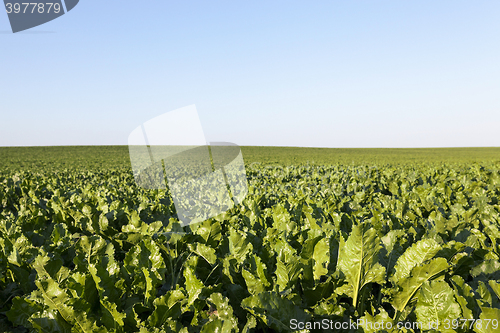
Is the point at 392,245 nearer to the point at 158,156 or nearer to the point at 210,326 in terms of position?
the point at 210,326

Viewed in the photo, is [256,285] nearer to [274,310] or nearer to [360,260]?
[274,310]

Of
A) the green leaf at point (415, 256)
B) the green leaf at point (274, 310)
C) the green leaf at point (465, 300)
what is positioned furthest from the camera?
the green leaf at point (415, 256)

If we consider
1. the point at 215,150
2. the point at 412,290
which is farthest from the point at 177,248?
the point at 215,150

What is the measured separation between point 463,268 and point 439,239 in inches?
20.6

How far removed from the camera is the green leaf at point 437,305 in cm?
127

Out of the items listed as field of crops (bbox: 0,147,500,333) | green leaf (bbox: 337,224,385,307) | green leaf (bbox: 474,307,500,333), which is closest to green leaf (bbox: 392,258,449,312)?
field of crops (bbox: 0,147,500,333)

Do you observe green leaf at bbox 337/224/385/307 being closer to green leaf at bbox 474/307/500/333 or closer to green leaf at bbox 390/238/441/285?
green leaf at bbox 390/238/441/285

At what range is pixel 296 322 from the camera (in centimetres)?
138

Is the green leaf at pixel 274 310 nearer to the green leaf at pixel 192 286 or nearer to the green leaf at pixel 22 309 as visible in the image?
the green leaf at pixel 192 286

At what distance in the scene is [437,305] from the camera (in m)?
1.32

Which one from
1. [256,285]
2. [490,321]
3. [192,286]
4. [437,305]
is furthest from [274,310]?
[490,321]

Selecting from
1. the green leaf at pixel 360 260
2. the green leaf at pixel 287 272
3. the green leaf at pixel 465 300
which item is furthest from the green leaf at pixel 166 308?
the green leaf at pixel 465 300

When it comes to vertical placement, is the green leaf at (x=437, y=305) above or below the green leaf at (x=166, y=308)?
below

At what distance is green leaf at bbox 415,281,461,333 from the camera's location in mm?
1271
